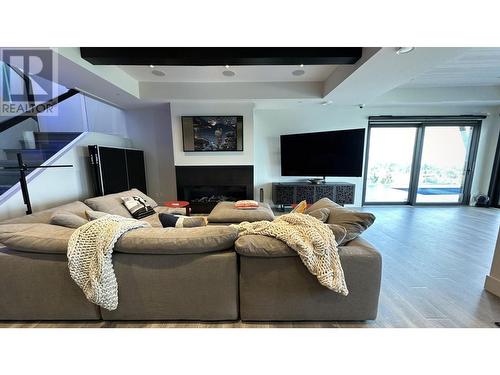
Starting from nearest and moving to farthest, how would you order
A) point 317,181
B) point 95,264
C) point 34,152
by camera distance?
point 95,264 < point 34,152 < point 317,181

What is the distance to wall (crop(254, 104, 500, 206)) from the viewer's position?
14.5ft

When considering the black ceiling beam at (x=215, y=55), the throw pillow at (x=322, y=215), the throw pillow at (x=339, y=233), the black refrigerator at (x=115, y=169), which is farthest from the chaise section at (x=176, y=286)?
the black refrigerator at (x=115, y=169)

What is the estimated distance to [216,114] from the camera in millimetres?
3889

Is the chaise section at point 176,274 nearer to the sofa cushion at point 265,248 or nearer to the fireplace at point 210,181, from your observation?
the sofa cushion at point 265,248

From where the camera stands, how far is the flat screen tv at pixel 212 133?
3.89m

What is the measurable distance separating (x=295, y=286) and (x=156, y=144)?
14.1 ft

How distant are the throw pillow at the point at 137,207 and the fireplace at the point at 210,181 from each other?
1.26m

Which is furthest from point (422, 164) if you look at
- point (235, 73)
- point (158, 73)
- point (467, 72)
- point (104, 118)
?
point (104, 118)

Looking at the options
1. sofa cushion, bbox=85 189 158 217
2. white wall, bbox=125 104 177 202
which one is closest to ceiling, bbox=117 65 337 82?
white wall, bbox=125 104 177 202

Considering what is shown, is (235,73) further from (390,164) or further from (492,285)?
(390,164)

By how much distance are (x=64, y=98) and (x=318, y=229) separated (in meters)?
3.89

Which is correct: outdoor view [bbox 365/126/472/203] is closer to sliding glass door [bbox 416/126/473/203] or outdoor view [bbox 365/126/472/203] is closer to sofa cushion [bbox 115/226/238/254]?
sliding glass door [bbox 416/126/473/203]

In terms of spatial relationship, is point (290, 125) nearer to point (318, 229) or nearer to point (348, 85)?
point (348, 85)
